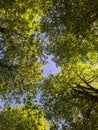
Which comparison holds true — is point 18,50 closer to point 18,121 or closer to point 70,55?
point 70,55

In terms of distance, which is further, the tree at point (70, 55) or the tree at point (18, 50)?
the tree at point (18, 50)

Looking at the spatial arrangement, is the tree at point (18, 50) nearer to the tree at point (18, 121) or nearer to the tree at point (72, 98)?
the tree at point (72, 98)

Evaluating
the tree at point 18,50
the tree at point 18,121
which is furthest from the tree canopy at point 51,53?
the tree at point 18,121

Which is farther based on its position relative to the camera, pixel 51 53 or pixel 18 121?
pixel 18 121

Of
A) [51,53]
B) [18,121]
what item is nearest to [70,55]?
[51,53]

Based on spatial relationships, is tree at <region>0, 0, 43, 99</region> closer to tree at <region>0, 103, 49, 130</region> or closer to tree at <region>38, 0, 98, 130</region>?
tree at <region>38, 0, 98, 130</region>

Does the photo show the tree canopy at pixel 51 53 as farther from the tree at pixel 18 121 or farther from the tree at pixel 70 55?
the tree at pixel 18 121

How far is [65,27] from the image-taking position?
79.7ft

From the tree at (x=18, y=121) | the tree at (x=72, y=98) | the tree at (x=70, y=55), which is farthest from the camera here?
the tree at (x=18, y=121)

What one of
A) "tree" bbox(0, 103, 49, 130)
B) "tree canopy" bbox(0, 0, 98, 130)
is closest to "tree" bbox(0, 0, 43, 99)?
"tree canopy" bbox(0, 0, 98, 130)

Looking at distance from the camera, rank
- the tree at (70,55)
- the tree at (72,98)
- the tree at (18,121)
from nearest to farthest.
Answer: the tree at (70,55), the tree at (72,98), the tree at (18,121)

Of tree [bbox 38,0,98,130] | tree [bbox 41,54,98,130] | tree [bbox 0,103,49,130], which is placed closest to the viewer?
tree [bbox 38,0,98,130]

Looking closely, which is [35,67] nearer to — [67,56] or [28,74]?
[28,74]

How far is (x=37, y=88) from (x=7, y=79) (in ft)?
9.34
